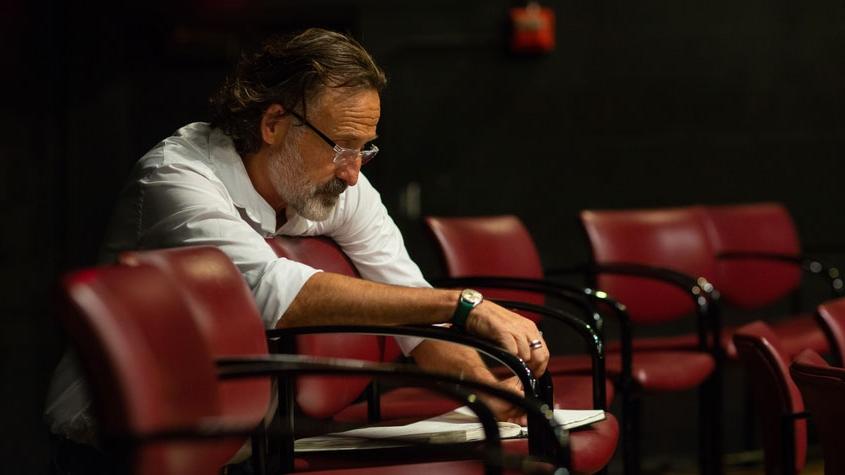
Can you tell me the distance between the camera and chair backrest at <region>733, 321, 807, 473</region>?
90.0 inches

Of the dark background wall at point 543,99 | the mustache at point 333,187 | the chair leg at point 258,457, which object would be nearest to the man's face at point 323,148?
the mustache at point 333,187

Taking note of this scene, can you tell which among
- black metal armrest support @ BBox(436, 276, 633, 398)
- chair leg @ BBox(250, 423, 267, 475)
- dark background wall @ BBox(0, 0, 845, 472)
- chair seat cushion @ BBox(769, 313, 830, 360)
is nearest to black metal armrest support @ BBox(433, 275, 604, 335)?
black metal armrest support @ BBox(436, 276, 633, 398)

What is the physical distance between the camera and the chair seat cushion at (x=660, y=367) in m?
3.13

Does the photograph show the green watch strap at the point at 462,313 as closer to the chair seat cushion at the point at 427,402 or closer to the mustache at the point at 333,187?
the chair seat cushion at the point at 427,402

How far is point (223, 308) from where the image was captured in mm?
1775

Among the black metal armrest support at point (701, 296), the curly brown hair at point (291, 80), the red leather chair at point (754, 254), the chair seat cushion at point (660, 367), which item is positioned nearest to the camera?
the curly brown hair at point (291, 80)

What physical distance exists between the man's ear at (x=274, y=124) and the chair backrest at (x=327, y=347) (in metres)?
0.21

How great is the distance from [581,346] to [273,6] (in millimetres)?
1814

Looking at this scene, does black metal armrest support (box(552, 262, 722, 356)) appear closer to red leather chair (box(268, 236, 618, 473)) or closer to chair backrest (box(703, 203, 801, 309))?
chair backrest (box(703, 203, 801, 309))

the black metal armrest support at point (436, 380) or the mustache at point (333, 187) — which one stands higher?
the mustache at point (333, 187)

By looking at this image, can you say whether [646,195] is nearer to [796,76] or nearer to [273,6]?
[796,76]

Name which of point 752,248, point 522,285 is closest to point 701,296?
point 522,285

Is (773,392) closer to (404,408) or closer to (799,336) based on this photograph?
(404,408)

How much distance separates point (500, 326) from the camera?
82.8 inches
